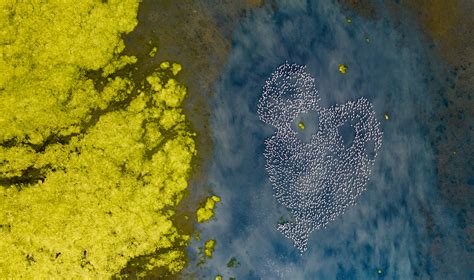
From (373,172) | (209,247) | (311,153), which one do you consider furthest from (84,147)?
(373,172)

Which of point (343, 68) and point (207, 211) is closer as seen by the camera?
point (207, 211)

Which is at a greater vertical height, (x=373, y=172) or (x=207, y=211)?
(x=373, y=172)

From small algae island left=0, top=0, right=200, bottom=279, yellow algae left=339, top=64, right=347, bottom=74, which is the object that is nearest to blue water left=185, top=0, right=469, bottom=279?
yellow algae left=339, top=64, right=347, bottom=74

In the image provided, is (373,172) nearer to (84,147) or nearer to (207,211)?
(207,211)

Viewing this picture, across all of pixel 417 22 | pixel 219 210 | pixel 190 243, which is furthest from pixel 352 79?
pixel 190 243

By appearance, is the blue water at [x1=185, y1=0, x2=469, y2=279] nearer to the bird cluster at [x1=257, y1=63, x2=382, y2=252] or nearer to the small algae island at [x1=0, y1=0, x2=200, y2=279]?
the bird cluster at [x1=257, y1=63, x2=382, y2=252]

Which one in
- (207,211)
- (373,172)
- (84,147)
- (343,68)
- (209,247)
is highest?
(343,68)

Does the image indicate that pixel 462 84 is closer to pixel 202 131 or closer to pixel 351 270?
pixel 351 270
